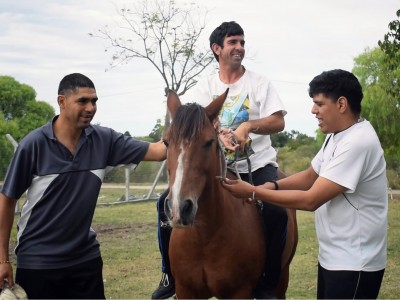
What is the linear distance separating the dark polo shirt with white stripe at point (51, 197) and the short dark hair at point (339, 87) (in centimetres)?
174

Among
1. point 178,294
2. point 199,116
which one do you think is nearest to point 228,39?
point 199,116

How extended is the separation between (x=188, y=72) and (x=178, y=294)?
29.3 m

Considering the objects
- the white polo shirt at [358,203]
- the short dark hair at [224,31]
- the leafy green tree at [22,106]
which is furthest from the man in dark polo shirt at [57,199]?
the leafy green tree at [22,106]

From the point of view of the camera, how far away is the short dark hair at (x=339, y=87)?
3873mm

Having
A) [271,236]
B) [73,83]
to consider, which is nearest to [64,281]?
[73,83]

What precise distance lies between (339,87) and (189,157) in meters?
1.03

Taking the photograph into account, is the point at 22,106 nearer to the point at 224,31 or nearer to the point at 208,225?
the point at 224,31

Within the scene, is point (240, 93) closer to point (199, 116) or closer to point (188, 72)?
point (199, 116)

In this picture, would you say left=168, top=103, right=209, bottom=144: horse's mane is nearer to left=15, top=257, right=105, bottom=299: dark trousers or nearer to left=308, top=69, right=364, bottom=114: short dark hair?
left=308, top=69, right=364, bottom=114: short dark hair

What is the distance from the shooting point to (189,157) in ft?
12.7

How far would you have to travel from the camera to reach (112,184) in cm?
2316

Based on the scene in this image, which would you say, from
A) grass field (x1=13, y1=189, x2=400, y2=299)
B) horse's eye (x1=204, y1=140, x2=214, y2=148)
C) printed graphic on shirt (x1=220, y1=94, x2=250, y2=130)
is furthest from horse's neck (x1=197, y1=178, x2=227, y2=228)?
grass field (x1=13, y1=189, x2=400, y2=299)

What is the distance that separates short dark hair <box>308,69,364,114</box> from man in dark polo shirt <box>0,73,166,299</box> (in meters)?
1.62

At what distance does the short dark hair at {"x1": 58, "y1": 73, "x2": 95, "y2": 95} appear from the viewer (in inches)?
175
